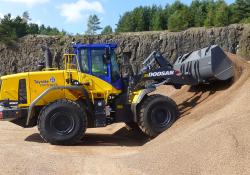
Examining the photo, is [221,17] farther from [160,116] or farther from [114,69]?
[160,116]

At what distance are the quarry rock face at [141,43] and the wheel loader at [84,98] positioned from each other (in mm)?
22375

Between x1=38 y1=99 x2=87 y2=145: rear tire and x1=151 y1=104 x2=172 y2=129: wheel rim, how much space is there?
195 cm

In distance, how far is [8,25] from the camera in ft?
133

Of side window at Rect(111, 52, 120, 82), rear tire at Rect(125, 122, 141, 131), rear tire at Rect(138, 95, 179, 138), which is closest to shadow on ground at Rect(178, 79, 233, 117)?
rear tire at Rect(138, 95, 179, 138)

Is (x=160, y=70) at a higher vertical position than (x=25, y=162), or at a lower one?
higher

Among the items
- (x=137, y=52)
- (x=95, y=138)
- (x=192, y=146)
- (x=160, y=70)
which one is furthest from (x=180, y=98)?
(x=137, y=52)

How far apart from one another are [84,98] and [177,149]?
445 cm

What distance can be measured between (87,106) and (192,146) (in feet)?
15.0

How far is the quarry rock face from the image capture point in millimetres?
36219

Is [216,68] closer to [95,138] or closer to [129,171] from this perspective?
[95,138]

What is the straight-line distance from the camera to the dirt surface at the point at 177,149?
27.3ft

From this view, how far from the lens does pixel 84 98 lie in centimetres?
1302

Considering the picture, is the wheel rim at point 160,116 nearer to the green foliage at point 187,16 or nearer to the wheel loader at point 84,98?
the wheel loader at point 84,98

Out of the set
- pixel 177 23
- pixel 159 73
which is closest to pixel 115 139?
pixel 159 73
